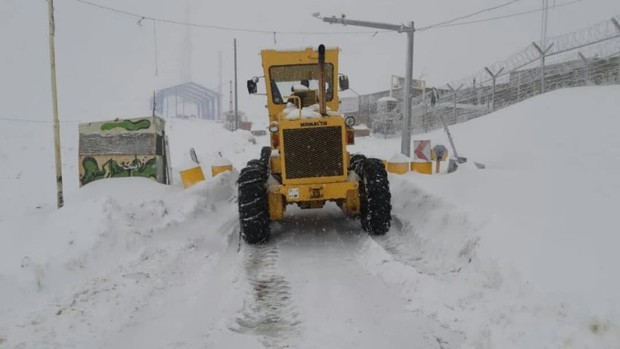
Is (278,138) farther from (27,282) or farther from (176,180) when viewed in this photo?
(176,180)

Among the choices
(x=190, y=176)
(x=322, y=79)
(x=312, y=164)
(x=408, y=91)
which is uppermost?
(x=408, y=91)

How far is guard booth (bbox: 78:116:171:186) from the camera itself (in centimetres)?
1091

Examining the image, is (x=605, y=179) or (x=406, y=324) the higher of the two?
(x=605, y=179)

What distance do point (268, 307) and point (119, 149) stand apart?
744 cm

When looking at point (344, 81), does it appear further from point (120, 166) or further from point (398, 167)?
point (120, 166)

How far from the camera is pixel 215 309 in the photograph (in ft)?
15.2

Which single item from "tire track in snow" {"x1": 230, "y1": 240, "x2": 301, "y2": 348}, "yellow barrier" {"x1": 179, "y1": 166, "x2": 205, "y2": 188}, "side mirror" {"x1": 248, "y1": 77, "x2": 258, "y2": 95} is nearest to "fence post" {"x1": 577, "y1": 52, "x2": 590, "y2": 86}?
"side mirror" {"x1": 248, "y1": 77, "x2": 258, "y2": 95}

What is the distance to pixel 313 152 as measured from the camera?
23.9ft

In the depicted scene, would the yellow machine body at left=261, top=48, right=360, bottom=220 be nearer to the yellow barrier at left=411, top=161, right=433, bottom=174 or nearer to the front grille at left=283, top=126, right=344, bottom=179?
the front grille at left=283, top=126, right=344, bottom=179

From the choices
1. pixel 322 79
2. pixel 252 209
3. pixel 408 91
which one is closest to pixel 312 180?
pixel 252 209

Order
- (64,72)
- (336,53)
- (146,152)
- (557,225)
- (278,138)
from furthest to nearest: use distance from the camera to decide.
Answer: (64,72)
(146,152)
(336,53)
(278,138)
(557,225)

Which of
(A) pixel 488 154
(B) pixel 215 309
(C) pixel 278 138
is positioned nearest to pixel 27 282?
(B) pixel 215 309

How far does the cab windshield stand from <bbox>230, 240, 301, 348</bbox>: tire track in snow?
3.89 m

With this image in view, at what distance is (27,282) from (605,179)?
737 centimetres
